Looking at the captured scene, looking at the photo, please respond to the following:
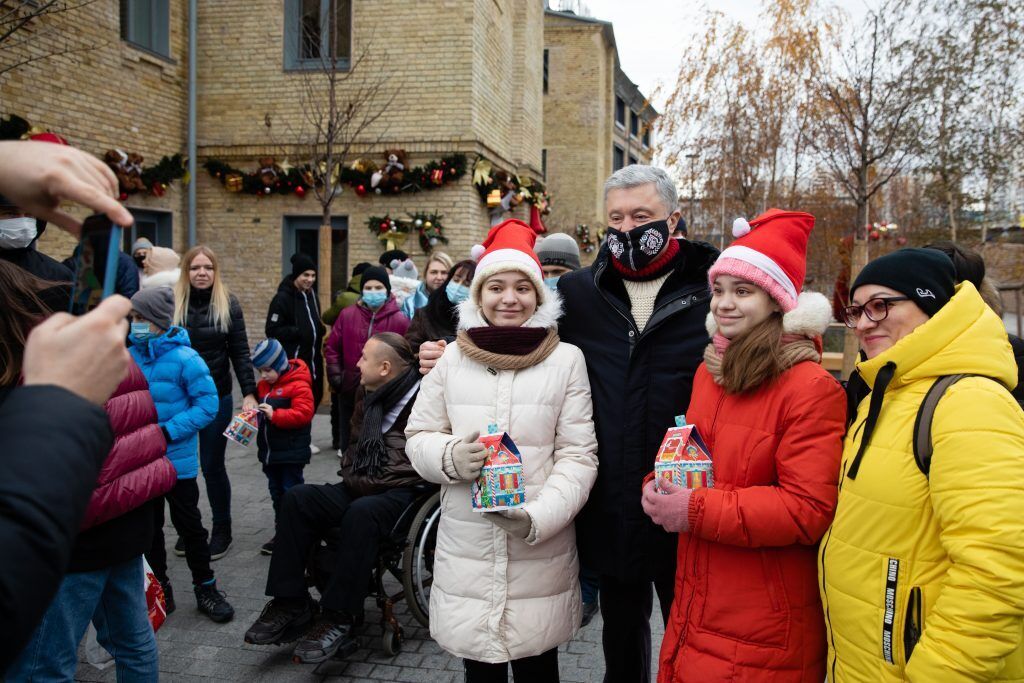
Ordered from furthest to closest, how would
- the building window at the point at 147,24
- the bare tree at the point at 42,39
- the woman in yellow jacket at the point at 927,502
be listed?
the building window at the point at 147,24 → the bare tree at the point at 42,39 → the woman in yellow jacket at the point at 927,502

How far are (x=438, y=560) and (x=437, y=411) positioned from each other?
0.61 meters

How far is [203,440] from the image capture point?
18.1ft

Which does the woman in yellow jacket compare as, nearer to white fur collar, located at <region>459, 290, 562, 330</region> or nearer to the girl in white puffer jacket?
the girl in white puffer jacket

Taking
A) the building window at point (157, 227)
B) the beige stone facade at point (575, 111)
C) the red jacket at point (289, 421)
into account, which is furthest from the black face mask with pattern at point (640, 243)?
the beige stone facade at point (575, 111)

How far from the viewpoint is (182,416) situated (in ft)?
14.8

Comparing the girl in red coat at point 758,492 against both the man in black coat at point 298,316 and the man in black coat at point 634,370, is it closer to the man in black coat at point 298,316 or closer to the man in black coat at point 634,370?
the man in black coat at point 634,370

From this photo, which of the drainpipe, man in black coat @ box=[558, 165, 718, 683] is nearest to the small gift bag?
man in black coat @ box=[558, 165, 718, 683]

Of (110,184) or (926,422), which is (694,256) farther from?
(110,184)

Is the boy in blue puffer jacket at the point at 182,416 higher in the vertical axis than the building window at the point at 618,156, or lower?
lower

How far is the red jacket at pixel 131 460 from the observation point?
112 inches

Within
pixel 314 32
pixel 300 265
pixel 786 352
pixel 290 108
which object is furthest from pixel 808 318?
pixel 314 32

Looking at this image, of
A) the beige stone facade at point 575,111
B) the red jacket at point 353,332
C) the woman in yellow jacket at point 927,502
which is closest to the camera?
the woman in yellow jacket at point 927,502

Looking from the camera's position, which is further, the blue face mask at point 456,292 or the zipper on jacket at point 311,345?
the zipper on jacket at point 311,345

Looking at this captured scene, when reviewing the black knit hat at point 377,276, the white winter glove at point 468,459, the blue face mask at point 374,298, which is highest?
the black knit hat at point 377,276
